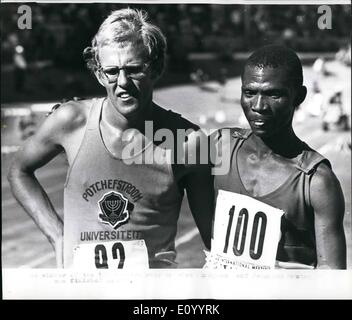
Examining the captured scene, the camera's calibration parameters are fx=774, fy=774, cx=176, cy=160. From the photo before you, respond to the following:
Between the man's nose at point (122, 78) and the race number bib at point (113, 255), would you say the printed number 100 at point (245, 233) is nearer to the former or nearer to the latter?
the race number bib at point (113, 255)

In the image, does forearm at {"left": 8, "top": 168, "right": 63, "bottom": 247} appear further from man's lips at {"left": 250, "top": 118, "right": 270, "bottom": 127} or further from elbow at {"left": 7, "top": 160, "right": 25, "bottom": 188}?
man's lips at {"left": 250, "top": 118, "right": 270, "bottom": 127}

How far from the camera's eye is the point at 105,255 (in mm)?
5449

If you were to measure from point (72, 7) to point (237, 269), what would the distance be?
86.4 inches

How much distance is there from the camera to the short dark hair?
5352mm

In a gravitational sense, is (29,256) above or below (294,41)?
below

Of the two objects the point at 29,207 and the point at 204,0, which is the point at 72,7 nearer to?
the point at 204,0

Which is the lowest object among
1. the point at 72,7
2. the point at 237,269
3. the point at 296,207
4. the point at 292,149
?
the point at 237,269

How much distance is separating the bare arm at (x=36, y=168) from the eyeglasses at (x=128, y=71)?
0.38 meters

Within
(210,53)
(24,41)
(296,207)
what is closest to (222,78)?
(210,53)

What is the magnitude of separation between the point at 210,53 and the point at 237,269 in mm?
1565

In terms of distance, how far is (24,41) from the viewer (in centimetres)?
557

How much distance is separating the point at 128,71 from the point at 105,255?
1.30 meters

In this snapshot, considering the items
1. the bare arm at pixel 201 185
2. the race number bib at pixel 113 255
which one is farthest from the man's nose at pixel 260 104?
the race number bib at pixel 113 255

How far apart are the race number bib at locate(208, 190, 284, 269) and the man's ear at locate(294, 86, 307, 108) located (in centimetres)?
75
